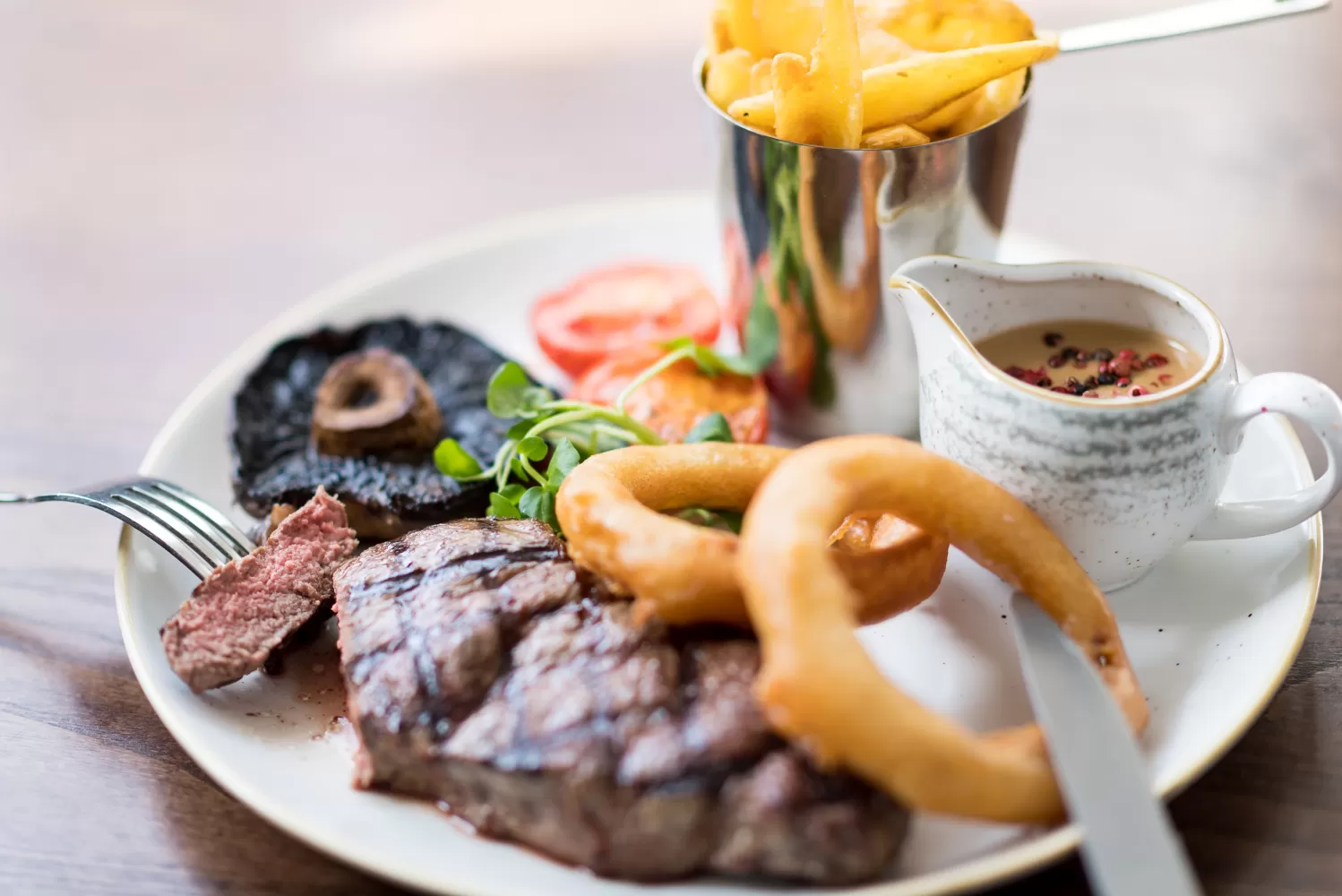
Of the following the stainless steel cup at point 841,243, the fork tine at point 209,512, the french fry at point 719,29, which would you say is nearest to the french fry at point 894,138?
the stainless steel cup at point 841,243

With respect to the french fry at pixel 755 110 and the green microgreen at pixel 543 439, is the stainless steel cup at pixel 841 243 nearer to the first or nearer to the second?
the french fry at pixel 755 110

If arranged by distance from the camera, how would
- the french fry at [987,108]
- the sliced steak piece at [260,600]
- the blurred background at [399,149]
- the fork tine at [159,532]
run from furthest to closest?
the blurred background at [399,149]
the french fry at [987,108]
the fork tine at [159,532]
the sliced steak piece at [260,600]

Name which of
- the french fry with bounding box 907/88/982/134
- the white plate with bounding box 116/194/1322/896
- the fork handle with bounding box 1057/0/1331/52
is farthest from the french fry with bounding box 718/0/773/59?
the white plate with bounding box 116/194/1322/896

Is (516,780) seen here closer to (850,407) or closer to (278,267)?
(850,407)

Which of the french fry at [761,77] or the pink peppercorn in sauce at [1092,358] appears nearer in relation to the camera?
the pink peppercorn in sauce at [1092,358]

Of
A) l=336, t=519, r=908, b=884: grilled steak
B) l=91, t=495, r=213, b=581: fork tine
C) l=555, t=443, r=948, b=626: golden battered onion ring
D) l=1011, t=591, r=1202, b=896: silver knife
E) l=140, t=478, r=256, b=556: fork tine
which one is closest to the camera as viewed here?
l=1011, t=591, r=1202, b=896: silver knife

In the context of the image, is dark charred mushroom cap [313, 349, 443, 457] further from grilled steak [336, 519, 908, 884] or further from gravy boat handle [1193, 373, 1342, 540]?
gravy boat handle [1193, 373, 1342, 540]

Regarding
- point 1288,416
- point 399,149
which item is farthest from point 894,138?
point 399,149
